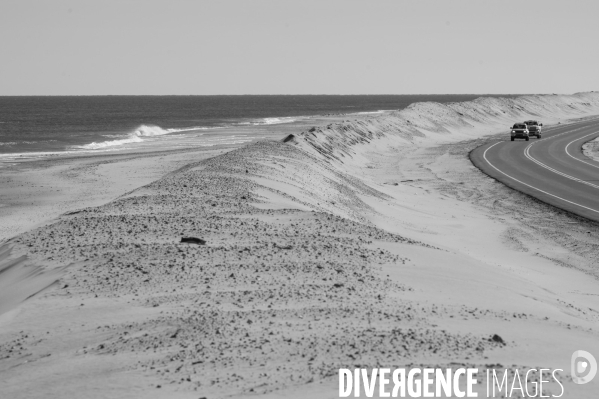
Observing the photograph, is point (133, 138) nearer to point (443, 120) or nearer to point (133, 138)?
point (133, 138)

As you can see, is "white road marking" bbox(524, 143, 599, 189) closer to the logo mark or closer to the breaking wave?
the logo mark

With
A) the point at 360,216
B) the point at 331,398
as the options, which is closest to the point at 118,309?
the point at 331,398

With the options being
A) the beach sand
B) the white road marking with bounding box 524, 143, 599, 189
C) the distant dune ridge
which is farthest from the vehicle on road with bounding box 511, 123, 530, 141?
Answer: the beach sand

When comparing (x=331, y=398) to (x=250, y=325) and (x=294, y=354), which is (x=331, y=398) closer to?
(x=294, y=354)

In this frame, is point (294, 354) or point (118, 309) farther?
point (118, 309)

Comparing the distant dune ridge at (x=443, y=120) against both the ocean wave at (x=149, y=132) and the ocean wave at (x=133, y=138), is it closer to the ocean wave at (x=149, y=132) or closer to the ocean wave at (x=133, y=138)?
the ocean wave at (x=133, y=138)

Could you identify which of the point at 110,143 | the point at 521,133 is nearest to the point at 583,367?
the point at 521,133

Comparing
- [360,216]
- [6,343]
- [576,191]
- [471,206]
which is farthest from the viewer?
[576,191]
